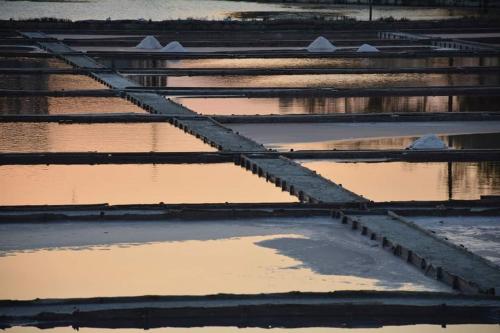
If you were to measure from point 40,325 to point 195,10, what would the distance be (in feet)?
136

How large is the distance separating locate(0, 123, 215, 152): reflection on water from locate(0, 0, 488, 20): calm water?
24.7 m

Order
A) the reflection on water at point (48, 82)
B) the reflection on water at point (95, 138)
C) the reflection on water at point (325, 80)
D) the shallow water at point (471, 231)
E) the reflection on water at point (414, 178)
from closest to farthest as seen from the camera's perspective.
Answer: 1. the shallow water at point (471, 231)
2. the reflection on water at point (414, 178)
3. the reflection on water at point (95, 138)
4. the reflection on water at point (48, 82)
5. the reflection on water at point (325, 80)

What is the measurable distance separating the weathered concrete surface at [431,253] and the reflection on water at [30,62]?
11881 millimetres

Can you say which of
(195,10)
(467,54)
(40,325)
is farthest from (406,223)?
(195,10)

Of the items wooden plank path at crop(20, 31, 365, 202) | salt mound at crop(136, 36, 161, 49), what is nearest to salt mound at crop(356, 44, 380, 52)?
salt mound at crop(136, 36, 161, 49)

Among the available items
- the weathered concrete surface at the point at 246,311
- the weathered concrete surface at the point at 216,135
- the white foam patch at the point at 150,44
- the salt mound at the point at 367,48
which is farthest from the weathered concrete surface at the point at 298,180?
the white foam patch at the point at 150,44

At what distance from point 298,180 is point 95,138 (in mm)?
2941

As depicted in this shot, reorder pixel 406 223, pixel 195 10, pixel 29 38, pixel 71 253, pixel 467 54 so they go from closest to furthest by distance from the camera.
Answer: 1. pixel 71 253
2. pixel 406 223
3. pixel 467 54
4. pixel 29 38
5. pixel 195 10

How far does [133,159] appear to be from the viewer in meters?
11.7

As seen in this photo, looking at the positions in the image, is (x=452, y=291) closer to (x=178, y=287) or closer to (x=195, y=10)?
(x=178, y=287)

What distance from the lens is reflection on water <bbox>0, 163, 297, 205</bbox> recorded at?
1006cm

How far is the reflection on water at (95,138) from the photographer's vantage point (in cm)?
1238

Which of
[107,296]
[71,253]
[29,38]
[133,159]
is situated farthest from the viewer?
[29,38]

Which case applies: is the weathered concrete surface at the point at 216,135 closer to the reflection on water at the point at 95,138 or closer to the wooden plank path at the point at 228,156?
the reflection on water at the point at 95,138
